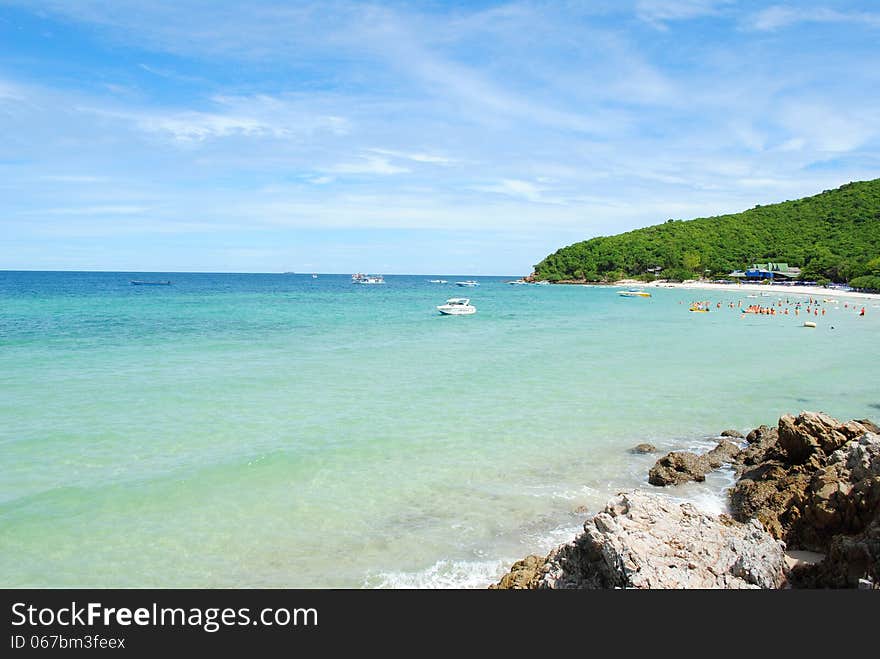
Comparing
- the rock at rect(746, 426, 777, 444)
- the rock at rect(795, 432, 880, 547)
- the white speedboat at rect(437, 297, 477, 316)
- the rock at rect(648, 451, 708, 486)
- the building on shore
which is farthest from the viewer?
the building on shore

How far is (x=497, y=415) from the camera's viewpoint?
15.5 m

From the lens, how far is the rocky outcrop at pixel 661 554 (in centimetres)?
536

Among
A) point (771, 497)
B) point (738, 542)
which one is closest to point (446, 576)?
point (738, 542)

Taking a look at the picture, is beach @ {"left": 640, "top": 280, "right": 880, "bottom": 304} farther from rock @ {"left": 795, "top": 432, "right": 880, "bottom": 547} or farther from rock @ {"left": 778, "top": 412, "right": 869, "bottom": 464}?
rock @ {"left": 795, "top": 432, "right": 880, "bottom": 547}

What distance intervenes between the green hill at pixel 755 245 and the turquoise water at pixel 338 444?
82084 millimetres

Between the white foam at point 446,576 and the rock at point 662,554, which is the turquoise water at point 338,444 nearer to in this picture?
the white foam at point 446,576

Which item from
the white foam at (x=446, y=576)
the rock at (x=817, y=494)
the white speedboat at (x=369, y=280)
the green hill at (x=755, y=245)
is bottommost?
the white foam at (x=446, y=576)

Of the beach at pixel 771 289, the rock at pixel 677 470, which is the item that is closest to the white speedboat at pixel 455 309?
the rock at pixel 677 470

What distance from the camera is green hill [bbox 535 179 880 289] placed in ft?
348

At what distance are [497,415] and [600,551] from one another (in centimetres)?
987

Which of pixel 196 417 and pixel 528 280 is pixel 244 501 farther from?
pixel 528 280

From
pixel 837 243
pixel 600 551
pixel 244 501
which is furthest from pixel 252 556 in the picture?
pixel 837 243

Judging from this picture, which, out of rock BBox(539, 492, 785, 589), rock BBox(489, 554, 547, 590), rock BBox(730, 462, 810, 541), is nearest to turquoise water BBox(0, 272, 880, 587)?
rock BBox(489, 554, 547, 590)

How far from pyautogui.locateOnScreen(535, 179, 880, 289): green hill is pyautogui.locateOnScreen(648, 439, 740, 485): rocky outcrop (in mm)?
90079
